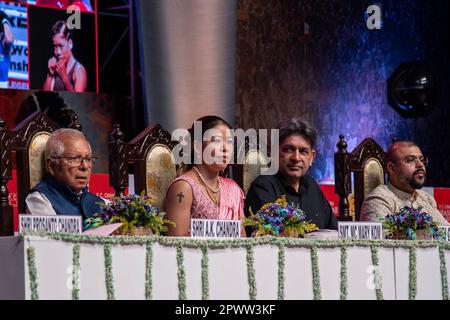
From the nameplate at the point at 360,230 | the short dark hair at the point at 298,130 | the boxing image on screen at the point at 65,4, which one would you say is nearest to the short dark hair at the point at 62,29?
the boxing image on screen at the point at 65,4

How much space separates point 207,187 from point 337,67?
12.1ft

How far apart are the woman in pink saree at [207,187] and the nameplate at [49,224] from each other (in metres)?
0.82

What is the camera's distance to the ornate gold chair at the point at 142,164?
166 inches

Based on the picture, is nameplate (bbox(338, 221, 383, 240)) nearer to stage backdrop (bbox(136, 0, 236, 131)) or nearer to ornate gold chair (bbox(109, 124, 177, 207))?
ornate gold chair (bbox(109, 124, 177, 207))

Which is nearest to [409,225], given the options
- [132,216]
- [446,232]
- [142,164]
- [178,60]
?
[446,232]

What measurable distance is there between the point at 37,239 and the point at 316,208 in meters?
1.88

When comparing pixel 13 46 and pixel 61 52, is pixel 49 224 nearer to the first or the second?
pixel 13 46

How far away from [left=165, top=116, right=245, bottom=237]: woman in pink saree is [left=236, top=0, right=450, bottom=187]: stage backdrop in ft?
8.77

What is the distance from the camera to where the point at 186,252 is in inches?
119

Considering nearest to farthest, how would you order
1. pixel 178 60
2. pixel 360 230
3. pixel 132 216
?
pixel 132 216 < pixel 360 230 < pixel 178 60

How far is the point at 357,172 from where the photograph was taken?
5.07 meters

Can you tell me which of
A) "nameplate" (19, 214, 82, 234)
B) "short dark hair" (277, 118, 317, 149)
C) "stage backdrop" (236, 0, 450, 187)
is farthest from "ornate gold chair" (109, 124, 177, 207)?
"stage backdrop" (236, 0, 450, 187)

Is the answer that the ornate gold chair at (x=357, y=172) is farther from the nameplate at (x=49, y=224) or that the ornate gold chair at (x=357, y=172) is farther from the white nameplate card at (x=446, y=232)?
the nameplate at (x=49, y=224)
